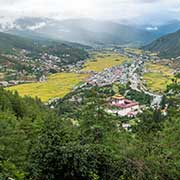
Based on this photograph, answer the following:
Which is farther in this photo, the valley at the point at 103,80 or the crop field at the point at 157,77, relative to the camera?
the crop field at the point at 157,77

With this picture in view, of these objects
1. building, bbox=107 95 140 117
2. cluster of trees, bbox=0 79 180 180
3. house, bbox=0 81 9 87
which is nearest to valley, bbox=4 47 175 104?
house, bbox=0 81 9 87

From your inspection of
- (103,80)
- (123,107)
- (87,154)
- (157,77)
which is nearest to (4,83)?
(103,80)

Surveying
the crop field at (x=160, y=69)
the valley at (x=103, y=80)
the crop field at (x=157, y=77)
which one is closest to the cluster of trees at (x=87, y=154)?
the valley at (x=103, y=80)

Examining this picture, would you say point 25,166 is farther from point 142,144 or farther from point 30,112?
point 30,112

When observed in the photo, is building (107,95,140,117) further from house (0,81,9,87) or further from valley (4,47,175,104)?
house (0,81,9,87)

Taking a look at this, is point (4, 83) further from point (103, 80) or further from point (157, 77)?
point (157, 77)

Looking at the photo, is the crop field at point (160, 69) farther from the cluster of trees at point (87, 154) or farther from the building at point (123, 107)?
the cluster of trees at point (87, 154)
